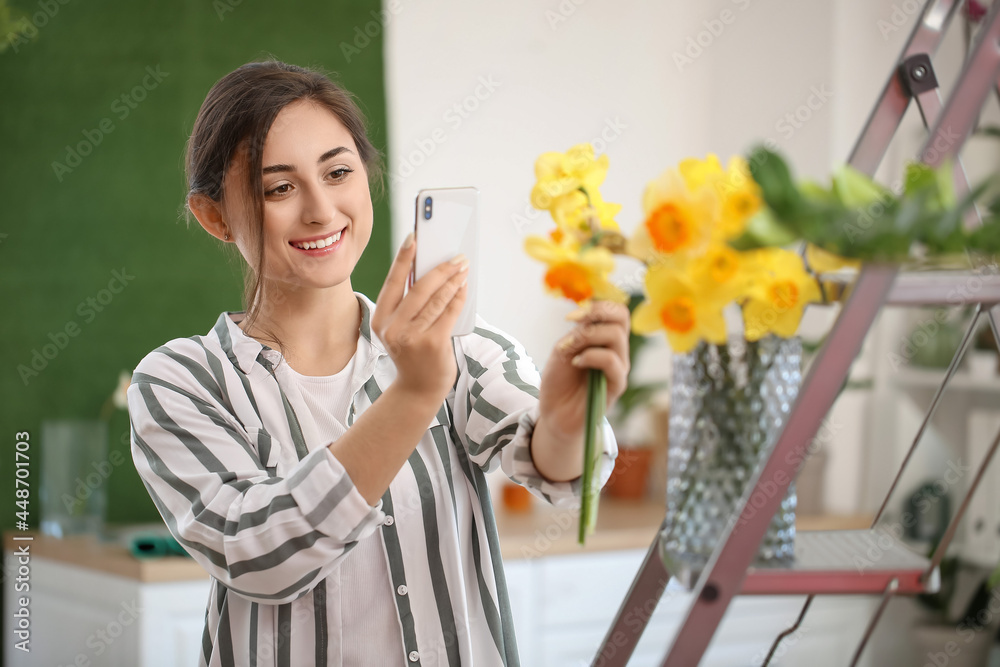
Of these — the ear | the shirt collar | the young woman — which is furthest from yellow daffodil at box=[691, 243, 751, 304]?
the ear

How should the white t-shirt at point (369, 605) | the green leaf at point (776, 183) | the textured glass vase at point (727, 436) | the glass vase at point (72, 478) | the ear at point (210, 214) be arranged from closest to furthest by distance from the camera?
the green leaf at point (776, 183) < the textured glass vase at point (727, 436) < the white t-shirt at point (369, 605) < the ear at point (210, 214) < the glass vase at point (72, 478)

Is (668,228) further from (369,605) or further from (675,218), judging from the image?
(369,605)

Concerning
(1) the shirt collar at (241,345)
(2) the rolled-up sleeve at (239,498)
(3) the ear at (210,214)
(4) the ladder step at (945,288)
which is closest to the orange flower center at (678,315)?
(4) the ladder step at (945,288)

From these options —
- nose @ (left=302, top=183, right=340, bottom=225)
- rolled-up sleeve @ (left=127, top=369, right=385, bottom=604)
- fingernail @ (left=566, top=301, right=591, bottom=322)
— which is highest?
nose @ (left=302, top=183, right=340, bottom=225)

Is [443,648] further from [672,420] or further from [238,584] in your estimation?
[672,420]

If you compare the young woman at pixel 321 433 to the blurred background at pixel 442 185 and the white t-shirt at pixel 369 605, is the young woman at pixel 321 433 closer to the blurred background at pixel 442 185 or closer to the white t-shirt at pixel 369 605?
the white t-shirt at pixel 369 605

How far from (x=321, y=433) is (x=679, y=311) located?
633 millimetres

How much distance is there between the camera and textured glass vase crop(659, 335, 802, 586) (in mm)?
582

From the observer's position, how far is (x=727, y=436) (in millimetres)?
585

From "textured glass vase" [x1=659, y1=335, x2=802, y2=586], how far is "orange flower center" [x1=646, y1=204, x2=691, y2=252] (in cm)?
9

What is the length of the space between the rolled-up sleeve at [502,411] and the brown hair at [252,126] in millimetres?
234

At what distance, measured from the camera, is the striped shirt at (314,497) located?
845 mm

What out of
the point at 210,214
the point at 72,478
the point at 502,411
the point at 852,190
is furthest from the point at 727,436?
the point at 72,478

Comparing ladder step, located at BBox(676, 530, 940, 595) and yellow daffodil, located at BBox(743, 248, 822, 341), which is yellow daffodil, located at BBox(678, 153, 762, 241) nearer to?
yellow daffodil, located at BBox(743, 248, 822, 341)
